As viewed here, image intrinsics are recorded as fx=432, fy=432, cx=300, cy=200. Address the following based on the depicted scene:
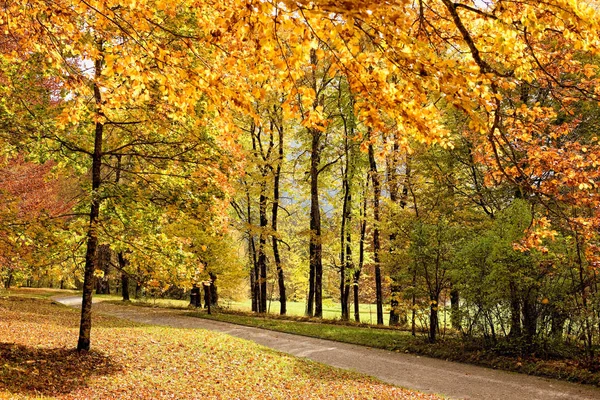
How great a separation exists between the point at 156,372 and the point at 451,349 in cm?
828

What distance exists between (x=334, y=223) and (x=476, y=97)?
23277 millimetres

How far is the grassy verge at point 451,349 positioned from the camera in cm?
966

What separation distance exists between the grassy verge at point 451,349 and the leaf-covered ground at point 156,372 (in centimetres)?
388

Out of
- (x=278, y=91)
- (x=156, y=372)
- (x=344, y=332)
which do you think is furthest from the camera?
(x=344, y=332)

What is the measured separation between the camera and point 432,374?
10.1m

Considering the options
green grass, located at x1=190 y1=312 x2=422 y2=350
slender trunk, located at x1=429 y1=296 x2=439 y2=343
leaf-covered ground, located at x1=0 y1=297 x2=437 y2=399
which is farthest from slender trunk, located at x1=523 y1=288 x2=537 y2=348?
leaf-covered ground, located at x1=0 y1=297 x2=437 y2=399

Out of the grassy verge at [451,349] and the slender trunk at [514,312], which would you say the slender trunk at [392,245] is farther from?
the slender trunk at [514,312]

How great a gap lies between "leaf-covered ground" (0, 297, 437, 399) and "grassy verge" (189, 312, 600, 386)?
153 inches

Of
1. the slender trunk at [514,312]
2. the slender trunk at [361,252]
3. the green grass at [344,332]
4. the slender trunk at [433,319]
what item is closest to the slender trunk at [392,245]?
the green grass at [344,332]

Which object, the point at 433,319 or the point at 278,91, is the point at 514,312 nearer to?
the point at 433,319

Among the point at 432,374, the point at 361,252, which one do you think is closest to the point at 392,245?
the point at 432,374

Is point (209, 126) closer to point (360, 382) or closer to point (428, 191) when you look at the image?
point (360, 382)

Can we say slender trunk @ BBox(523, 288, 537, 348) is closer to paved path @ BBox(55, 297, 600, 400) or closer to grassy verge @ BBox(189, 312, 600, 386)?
grassy verge @ BBox(189, 312, 600, 386)

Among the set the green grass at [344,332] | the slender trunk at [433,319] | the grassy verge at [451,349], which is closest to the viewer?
the grassy verge at [451,349]
